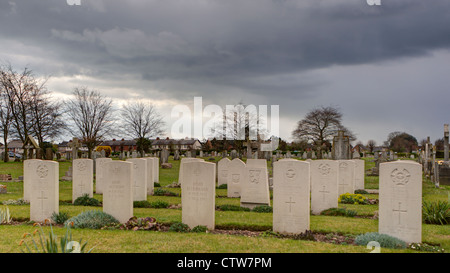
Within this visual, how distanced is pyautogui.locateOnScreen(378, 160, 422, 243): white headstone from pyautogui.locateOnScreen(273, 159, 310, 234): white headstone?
1754 mm

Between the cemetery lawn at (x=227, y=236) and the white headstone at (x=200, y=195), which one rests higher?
the white headstone at (x=200, y=195)

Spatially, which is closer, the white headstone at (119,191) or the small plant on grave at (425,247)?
the small plant on grave at (425,247)

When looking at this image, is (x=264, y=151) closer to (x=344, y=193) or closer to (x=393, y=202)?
(x=344, y=193)

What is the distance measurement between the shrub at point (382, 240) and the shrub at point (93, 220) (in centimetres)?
630

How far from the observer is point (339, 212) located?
12.1 meters

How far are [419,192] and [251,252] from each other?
4036mm

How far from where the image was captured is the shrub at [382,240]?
7.79 meters

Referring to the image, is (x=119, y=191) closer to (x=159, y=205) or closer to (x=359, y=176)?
(x=159, y=205)

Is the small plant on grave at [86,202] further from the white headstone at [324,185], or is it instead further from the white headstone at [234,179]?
the white headstone at [324,185]

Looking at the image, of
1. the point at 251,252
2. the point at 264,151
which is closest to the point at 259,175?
the point at 264,151

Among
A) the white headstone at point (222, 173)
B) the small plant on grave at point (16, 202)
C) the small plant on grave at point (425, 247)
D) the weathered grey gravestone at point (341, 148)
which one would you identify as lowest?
the small plant on grave at point (16, 202)

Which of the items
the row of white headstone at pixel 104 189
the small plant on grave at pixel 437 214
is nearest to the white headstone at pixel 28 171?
the row of white headstone at pixel 104 189

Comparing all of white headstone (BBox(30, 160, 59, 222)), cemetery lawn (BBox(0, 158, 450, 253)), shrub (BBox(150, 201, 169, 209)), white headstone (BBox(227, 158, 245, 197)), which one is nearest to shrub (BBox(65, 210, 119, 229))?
cemetery lawn (BBox(0, 158, 450, 253))

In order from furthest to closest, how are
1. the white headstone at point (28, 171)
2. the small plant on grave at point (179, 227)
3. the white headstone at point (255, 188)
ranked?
the white headstone at point (255, 188), the white headstone at point (28, 171), the small plant on grave at point (179, 227)
